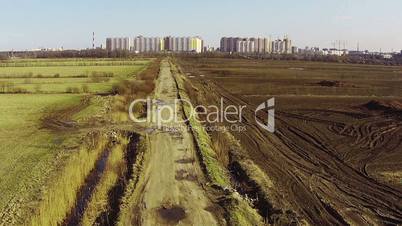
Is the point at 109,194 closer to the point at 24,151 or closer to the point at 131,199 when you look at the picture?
the point at 131,199

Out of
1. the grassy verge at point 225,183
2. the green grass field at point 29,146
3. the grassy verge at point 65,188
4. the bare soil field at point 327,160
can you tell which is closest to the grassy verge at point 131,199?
the grassy verge at point 65,188

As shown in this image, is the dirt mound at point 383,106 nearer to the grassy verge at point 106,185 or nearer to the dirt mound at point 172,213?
the grassy verge at point 106,185

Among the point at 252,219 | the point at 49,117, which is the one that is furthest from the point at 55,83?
the point at 252,219

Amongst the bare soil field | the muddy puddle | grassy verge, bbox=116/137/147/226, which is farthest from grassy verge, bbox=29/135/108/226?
the bare soil field

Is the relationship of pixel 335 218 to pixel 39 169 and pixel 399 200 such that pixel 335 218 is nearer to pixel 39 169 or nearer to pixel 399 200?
pixel 399 200

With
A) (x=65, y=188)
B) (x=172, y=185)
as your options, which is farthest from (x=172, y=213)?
(x=65, y=188)

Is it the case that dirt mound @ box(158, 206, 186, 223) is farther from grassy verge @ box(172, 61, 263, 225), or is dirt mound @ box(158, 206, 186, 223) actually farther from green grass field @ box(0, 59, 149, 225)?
green grass field @ box(0, 59, 149, 225)
